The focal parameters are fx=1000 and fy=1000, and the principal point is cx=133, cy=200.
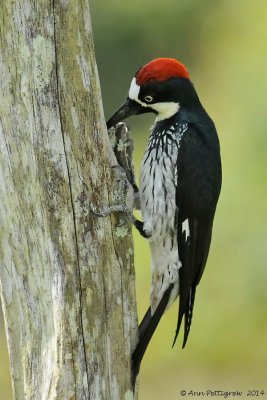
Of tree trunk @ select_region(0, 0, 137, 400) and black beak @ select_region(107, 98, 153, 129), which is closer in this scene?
tree trunk @ select_region(0, 0, 137, 400)

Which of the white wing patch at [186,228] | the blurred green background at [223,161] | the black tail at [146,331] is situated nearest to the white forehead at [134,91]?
the white wing patch at [186,228]

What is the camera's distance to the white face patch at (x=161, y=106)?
15.2ft

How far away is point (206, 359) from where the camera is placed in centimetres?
761

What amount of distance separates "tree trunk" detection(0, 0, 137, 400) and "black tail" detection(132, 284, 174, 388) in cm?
14

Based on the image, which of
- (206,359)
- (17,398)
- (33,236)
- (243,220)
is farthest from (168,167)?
(243,220)

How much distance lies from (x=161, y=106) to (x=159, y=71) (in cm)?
21

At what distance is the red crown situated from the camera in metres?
4.55

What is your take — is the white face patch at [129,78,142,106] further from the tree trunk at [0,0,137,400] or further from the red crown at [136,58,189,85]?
the tree trunk at [0,0,137,400]

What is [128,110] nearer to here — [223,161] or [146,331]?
[146,331]

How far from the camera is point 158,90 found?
15.2ft

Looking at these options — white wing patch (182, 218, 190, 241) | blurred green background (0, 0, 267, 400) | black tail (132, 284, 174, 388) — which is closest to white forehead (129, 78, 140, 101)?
white wing patch (182, 218, 190, 241)

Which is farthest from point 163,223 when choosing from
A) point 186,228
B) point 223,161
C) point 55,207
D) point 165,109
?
point 223,161

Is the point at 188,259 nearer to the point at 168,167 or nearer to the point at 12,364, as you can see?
the point at 168,167

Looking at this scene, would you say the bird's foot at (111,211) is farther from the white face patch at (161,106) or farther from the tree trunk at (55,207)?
the white face patch at (161,106)
